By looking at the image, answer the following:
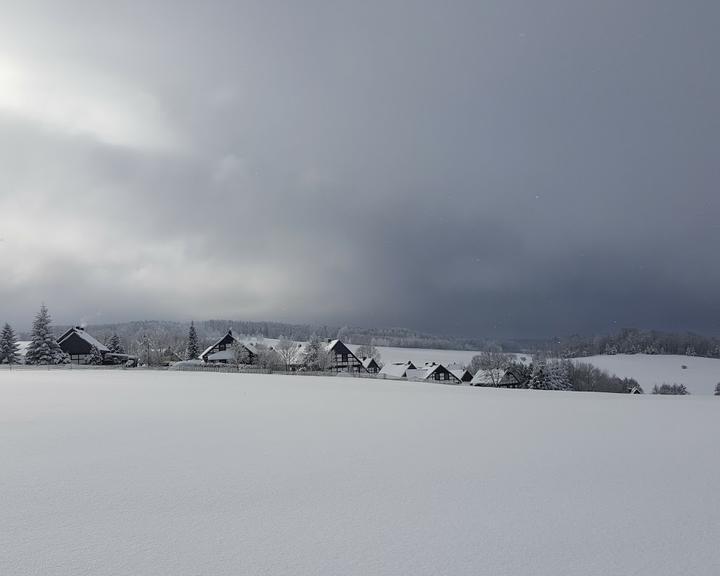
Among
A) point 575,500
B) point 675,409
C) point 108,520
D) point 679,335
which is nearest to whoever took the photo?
point 108,520

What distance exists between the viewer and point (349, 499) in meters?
6.81

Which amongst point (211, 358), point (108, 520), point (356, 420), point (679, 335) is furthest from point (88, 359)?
point (679, 335)

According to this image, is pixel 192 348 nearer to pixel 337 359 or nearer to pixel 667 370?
pixel 337 359

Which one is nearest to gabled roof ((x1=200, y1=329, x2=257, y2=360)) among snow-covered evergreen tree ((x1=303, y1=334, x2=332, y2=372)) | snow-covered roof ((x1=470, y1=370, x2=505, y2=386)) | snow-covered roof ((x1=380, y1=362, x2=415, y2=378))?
snow-covered evergreen tree ((x1=303, y1=334, x2=332, y2=372))

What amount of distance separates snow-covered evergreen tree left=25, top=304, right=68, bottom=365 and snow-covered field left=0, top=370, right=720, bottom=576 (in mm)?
52645

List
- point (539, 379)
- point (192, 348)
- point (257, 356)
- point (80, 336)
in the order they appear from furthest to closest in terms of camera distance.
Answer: point (192, 348), point (257, 356), point (80, 336), point (539, 379)

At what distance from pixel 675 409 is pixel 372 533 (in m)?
22.6

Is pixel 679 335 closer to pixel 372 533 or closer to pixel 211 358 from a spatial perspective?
pixel 211 358

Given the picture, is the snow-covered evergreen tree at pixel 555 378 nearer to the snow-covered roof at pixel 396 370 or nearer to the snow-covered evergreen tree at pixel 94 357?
the snow-covered roof at pixel 396 370

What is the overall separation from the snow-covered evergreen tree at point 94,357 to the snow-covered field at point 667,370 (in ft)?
291

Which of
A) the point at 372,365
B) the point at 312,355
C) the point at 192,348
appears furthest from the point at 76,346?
the point at 372,365

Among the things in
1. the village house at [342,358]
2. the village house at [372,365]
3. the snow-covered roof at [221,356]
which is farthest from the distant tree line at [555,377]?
the snow-covered roof at [221,356]

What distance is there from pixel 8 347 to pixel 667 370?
381 feet

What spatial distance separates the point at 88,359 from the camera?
6450cm
